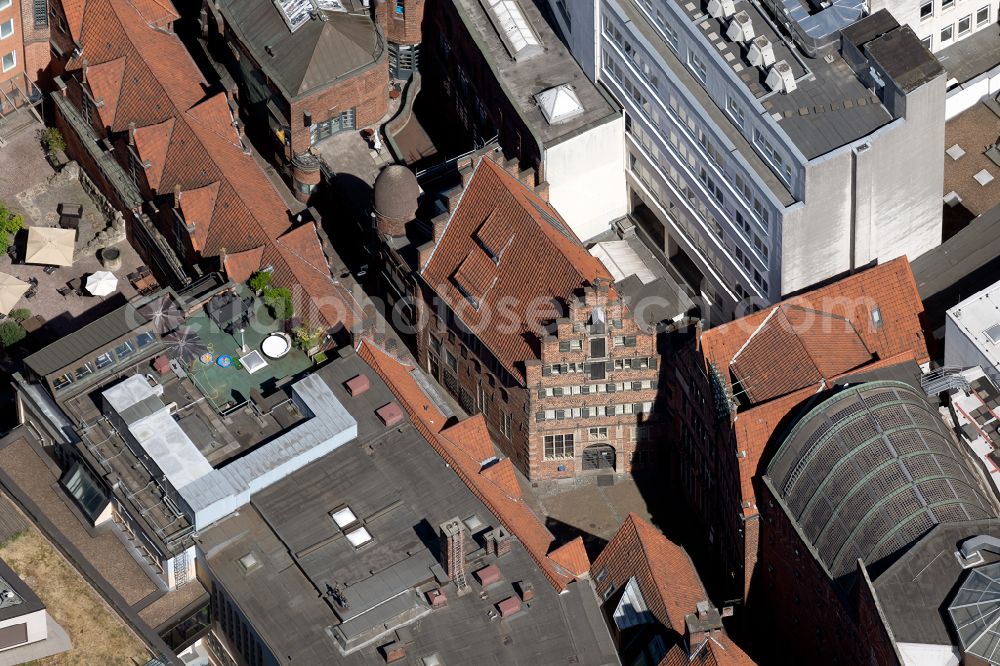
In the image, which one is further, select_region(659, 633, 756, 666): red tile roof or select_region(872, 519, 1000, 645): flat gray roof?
select_region(659, 633, 756, 666): red tile roof

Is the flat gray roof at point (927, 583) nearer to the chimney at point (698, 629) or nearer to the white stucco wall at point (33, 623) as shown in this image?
the chimney at point (698, 629)

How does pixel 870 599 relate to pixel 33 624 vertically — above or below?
below

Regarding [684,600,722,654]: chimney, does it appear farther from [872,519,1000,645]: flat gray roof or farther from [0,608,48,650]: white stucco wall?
[0,608,48,650]: white stucco wall

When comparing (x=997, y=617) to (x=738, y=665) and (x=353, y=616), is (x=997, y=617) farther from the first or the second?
(x=353, y=616)

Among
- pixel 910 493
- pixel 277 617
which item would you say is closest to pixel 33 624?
pixel 277 617

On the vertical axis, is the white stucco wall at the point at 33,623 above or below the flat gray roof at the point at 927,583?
above

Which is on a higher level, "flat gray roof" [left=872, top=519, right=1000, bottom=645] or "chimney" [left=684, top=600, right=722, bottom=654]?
"chimney" [left=684, top=600, right=722, bottom=654]

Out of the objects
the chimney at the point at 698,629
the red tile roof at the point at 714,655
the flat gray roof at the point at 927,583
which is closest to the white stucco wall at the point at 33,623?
the red tile roof at the point at 714,655

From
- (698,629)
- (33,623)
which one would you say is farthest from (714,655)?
(33,623)

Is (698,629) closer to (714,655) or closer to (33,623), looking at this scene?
(714,655)

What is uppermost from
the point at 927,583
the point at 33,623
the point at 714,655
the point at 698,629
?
the point at 33,623

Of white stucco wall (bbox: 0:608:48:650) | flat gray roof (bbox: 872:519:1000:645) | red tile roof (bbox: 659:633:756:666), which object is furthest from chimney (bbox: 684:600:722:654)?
white stucco wall (bbox: 0:608:48:650)
